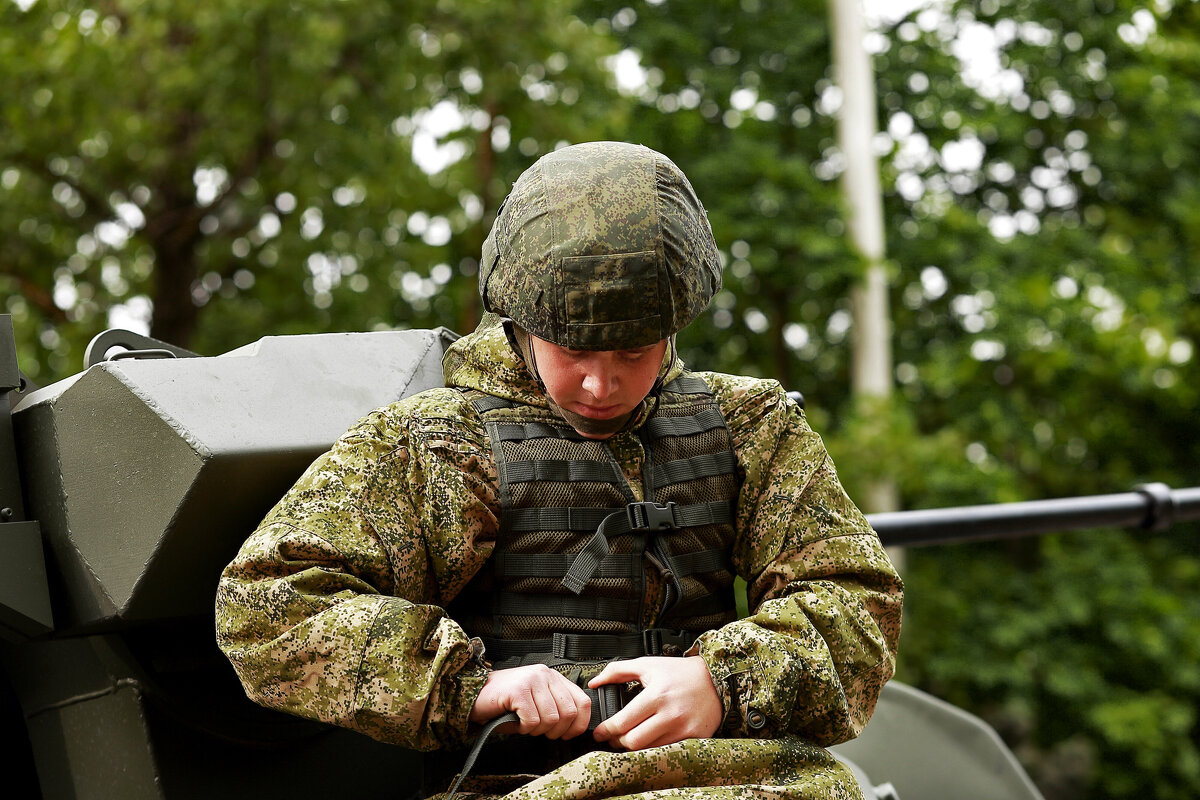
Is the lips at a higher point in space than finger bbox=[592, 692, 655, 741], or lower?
higher

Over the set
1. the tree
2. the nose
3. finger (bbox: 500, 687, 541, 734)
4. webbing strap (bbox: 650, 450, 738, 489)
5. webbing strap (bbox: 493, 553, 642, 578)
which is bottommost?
finger (bbox: 500, 687, 541, 734)

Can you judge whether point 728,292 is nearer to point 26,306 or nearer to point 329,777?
point 26,306

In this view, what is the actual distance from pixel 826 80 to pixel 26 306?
7.25m

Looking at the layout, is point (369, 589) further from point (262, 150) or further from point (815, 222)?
point (815, 222)

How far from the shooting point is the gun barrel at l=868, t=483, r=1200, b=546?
9.79 feet

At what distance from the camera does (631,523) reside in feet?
5.72

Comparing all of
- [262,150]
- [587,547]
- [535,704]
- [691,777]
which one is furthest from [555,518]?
[262,150]

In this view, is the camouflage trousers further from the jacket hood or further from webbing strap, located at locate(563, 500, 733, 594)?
the jacket hood

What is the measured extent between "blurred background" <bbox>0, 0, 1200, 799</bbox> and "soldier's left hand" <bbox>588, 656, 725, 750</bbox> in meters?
8.24

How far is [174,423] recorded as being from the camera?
1721mm

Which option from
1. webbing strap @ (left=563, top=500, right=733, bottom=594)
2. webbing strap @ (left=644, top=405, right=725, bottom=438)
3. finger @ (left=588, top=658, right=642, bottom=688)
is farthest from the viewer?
webbing strap @ (left=644, top=405, right=725, bottom=438)

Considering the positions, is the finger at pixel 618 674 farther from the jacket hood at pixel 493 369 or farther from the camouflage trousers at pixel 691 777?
the jacket hood at pixel 493 369

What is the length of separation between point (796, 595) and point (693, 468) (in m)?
0.22

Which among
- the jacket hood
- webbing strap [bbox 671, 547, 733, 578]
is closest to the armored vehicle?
the jacket hood
